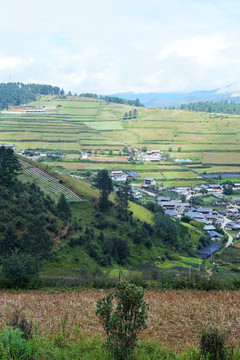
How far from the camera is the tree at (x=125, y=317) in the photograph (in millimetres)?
3938

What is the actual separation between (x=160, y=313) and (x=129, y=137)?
62772 mm

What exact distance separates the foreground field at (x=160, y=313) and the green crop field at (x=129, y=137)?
39708 mm

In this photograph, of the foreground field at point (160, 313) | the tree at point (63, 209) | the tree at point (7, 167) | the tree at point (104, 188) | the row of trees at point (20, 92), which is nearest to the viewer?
the foreground field at point (160, 313)

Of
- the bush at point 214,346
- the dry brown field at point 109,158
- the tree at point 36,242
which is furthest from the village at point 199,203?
the bush at point 214,346

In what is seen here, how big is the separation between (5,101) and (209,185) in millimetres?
67527

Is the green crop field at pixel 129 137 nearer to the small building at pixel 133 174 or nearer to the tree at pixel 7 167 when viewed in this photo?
the small building at pixel 133 174

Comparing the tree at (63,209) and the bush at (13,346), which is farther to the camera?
the tree at (63,209)

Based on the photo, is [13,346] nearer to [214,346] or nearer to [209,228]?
[214,346]

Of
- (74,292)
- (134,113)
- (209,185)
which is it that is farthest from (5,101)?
(74,292)

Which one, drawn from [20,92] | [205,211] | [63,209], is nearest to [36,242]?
[63,209]

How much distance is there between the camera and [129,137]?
68688 millimetres

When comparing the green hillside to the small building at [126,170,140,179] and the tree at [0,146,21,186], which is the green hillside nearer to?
the tree at [0,146,21,186]

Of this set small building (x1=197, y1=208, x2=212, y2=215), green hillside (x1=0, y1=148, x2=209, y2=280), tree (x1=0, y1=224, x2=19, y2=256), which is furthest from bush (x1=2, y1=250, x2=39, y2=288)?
small building (x1=197, y1=208, x2=212, y2=215)

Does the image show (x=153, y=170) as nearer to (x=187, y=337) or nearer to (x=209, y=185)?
(x=209, y=185)
